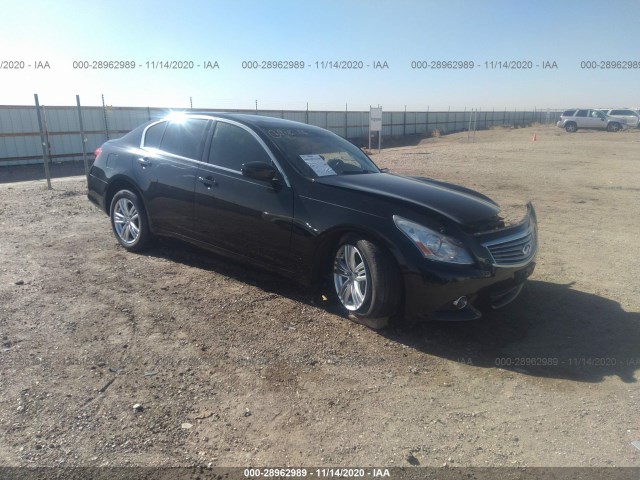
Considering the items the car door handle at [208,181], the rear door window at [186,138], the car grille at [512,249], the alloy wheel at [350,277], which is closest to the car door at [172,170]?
the rear door window at [186,138]

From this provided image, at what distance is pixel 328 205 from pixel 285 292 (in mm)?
1101

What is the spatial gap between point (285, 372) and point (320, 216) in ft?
4.41

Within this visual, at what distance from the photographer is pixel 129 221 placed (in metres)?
5.87

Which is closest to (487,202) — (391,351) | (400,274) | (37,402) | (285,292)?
(400,274)

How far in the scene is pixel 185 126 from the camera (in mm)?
5426

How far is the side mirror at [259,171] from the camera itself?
14.3ft

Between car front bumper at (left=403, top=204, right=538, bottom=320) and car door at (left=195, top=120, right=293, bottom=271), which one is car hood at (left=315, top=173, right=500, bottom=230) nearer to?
car front bumper at (left=403, top=204, right=538, bottom=320)

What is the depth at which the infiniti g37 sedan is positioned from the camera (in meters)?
3.69

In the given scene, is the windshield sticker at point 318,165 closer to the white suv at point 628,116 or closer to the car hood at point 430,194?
the car hood at point 430,194

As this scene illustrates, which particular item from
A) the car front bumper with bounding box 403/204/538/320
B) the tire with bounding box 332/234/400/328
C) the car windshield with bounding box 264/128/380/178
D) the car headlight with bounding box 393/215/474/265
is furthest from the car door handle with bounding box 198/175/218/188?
the car front bumper with bounding box 403/204/538/320

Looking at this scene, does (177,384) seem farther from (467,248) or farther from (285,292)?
(467,248)

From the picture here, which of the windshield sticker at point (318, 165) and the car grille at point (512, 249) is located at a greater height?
the windshield sticker at point (318, 165)

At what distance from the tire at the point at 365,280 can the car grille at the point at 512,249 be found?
78cm

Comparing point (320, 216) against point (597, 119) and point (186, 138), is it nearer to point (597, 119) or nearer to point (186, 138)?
point (186, 138)
